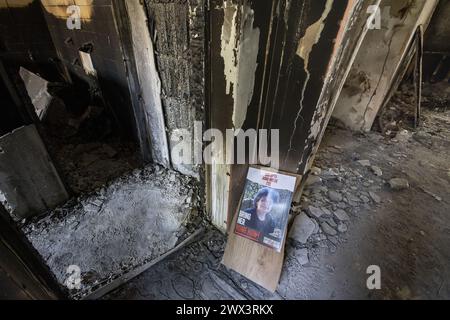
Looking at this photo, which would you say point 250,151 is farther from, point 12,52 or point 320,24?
point 12,52

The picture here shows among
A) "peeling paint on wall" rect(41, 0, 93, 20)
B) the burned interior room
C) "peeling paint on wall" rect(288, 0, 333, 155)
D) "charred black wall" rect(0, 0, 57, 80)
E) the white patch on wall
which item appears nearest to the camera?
"peeling paint on wall" rect(288, 0, 333, 155)

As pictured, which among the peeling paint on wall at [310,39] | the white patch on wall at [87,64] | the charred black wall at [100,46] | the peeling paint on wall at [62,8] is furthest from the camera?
the white patch on wall at [87,64]

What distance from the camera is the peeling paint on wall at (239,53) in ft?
2.94

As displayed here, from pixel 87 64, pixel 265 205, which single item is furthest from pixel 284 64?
pixel 87 64

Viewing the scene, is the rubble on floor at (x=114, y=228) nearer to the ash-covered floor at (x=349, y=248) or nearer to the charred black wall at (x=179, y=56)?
the ash-covered floor at (x=349, y=248)

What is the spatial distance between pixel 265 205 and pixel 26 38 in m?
4.18

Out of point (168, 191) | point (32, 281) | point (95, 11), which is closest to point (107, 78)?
point (95, 11)

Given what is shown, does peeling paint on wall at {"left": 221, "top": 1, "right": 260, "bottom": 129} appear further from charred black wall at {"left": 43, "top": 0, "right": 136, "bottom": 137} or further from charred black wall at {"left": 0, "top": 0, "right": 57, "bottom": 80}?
charred black wall at {"left": 0, "top": 0, "right": 57, "bottom": 80}

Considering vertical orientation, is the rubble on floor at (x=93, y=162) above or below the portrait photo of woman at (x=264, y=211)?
below

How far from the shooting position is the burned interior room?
961 mm

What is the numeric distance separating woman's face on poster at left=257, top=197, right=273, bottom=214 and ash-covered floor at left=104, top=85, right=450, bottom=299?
34 centimetres

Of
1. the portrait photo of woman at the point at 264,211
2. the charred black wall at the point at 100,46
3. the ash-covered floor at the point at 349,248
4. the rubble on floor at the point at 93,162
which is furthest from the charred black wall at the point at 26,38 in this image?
the portrait photo of woman at the point at 264,211

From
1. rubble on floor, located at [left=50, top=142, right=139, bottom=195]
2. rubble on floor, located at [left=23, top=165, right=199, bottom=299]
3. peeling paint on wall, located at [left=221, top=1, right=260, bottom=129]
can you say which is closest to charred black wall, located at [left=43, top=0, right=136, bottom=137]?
rubble on floor, located at [left=50, top=142, right=139, bottom=195]

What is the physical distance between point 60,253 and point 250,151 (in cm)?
145
